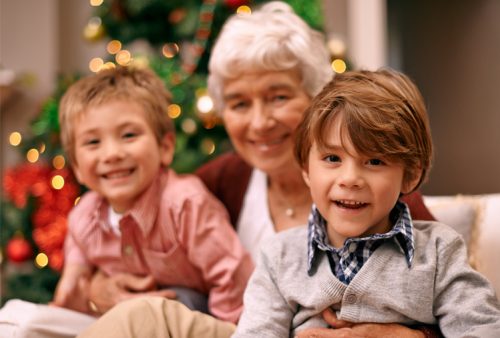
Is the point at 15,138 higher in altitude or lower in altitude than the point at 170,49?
lower

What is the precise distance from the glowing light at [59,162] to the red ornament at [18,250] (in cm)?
40

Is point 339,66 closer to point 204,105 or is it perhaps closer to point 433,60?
point 204,105

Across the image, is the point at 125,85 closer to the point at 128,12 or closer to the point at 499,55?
the point at 128,12

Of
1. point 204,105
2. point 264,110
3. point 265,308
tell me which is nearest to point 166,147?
point 264,110

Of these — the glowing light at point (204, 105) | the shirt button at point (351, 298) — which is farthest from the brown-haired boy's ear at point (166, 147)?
the glowing light at point (204, 105)

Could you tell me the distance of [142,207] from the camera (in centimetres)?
171

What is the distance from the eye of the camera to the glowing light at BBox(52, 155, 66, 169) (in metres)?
3.07

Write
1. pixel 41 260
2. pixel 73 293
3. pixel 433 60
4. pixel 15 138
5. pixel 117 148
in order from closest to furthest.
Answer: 1. pixel 117 148
2. pixel 73 293
3. pixel 41 260
4. pixel 15 138
5. pixel 433 60

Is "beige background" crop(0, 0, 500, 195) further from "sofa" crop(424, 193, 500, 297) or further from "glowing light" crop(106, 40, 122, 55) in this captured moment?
"sofa" crop(424, 193, 500, 297)

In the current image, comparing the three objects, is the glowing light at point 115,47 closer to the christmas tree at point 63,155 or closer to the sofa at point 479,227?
the christmas tree at point 63,155

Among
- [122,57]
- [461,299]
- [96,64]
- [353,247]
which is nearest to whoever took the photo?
[461,299]

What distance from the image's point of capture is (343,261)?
4.35ft

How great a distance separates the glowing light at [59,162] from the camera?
10.1ft

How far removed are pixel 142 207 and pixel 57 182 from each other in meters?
1.47
